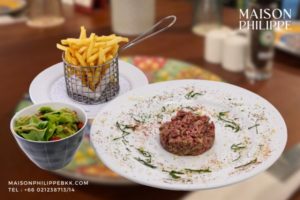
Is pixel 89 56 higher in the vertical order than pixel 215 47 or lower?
higher

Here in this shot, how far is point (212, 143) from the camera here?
1.94 feet

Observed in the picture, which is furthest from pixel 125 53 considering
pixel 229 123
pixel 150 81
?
pixel 229 123

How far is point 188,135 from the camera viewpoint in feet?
1.85

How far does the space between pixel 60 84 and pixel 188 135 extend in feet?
0.61

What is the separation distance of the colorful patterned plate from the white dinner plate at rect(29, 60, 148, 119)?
20 mm

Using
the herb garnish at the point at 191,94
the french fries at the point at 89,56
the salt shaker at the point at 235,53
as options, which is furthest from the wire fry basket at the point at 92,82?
→ the salt shaker at the point at 235,53

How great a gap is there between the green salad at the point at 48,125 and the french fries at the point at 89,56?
5cm

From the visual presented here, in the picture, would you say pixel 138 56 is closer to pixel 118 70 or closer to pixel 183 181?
pixel 118 70

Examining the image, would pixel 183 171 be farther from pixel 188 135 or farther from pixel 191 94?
pixel 191 94

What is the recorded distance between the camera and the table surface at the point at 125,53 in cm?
57

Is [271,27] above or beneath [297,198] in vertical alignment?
above

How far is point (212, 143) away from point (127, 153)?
0.36 ft

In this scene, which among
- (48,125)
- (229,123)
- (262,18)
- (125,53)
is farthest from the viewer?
(262,18)

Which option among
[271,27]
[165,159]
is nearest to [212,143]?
[165,159]
